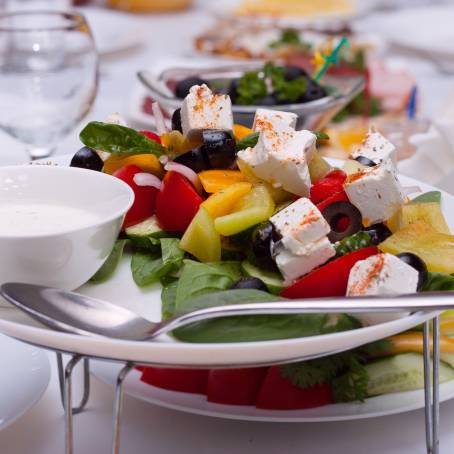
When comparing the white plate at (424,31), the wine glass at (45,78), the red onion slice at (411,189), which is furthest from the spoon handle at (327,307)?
the white plate at (424,31)

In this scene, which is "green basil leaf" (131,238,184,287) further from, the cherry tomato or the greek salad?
the cherry tomato

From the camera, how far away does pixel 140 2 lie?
12.2 feet

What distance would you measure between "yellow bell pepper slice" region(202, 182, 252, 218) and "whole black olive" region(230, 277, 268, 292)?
0.38 feet

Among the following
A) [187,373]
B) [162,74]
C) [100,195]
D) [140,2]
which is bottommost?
[140,2]

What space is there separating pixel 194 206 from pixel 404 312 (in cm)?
31

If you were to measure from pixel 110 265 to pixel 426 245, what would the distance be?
0.33m

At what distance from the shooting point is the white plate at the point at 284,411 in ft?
2.59

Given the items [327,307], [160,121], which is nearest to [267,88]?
[160,121]

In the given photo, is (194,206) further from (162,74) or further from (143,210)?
(162,74)

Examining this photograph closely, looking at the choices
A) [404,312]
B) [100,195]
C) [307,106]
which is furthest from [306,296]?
[307,106]

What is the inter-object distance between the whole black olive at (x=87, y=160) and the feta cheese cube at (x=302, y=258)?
31 centimetres

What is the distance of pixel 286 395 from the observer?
0.80 m

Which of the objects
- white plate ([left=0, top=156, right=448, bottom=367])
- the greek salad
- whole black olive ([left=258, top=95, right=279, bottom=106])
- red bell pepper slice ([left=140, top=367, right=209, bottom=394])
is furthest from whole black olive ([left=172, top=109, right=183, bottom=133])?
whole black olive ([left=258, top=95, right=279, bottom=106])

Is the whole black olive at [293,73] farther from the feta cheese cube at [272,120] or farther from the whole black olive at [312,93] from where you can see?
the feta cheese cube at [272,120]
